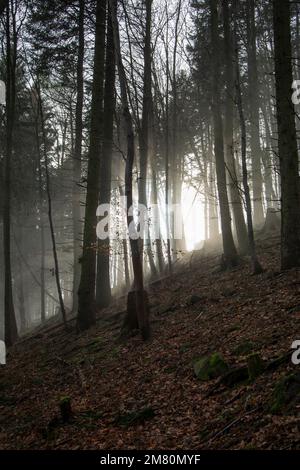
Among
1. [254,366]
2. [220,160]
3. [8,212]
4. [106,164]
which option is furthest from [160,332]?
[8,212]

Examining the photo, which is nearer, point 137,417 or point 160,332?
point 137,417

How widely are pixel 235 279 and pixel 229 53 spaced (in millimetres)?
8615

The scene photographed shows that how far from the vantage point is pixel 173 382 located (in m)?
7.63

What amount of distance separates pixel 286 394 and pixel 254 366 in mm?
1025

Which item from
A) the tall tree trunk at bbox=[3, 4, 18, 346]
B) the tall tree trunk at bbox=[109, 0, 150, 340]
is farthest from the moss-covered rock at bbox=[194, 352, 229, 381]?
the tall tree trunk at bbox=[3, 4, 18, 346]

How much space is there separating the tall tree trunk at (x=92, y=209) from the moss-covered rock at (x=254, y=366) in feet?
26.6

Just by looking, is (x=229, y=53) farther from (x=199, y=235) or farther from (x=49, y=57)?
(x=199, y=235)

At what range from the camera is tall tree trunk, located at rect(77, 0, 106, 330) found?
13.9 meters

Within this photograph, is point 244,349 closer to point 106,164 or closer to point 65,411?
point 65,411

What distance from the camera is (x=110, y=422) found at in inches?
273

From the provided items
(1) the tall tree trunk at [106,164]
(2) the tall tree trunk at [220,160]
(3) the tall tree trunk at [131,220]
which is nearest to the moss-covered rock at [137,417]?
(3) the tall tree trunk at [131,220]

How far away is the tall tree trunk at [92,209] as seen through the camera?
1391cm

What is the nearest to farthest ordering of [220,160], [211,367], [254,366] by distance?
[254,366] < [211,367] < [220,160]

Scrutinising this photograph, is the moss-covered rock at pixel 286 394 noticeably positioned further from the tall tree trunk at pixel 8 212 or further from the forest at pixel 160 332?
the tall tree trunk at pixel 8 212
